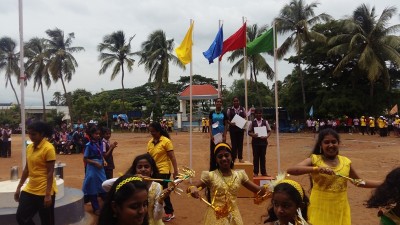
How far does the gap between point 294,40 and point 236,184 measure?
32.4 meters

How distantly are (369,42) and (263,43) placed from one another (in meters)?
24.0

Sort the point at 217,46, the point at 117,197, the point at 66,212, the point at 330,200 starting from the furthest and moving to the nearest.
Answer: the point at 217,46 < the point at 66,212 < the point at 330,200 < the point at 117,197

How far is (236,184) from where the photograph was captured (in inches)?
159

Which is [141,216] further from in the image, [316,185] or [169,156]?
[169,156]

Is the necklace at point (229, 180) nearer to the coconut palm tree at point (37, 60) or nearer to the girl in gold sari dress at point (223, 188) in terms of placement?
the girl in gold sari dress at point (223, 188)

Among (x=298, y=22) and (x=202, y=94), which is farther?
(x=202, y=94)

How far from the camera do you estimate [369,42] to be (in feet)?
101

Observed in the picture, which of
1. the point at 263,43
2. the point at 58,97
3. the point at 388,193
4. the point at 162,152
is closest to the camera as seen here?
the point at 388,193

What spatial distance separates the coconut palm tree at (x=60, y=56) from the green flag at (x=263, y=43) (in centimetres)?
3467

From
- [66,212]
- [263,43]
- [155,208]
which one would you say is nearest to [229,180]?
[155,208]

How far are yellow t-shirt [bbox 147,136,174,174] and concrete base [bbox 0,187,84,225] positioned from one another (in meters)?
1.67

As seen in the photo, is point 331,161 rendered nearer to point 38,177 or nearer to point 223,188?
point 223,188

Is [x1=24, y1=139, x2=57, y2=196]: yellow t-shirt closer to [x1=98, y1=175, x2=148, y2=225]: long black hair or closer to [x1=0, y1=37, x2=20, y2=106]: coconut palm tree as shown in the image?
[x1=98, y1=175, x2=148, y2=225]: long black hair

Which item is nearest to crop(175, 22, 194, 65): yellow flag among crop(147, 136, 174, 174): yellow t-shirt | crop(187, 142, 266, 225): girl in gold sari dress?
crop(147, 136, 174, 174): yellow t-shirt
